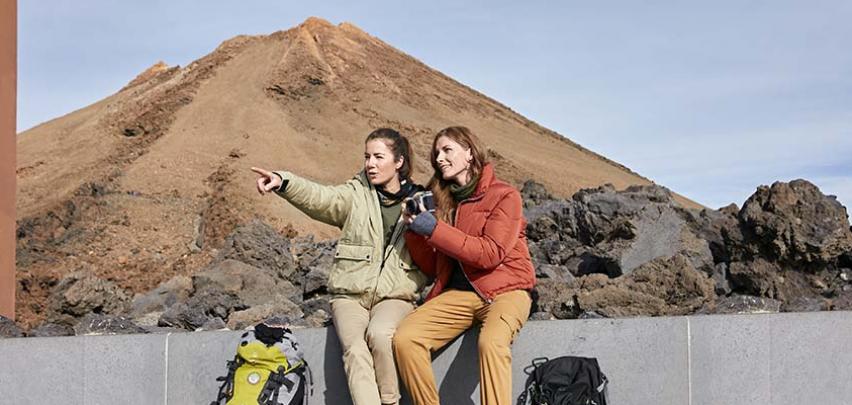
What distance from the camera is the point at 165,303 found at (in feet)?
33.0

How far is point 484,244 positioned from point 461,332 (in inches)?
17.6

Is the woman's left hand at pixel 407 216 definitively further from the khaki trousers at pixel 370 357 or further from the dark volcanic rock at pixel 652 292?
the dark volcanic rock at pixel 652 292

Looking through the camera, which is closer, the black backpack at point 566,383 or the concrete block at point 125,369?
A: the black backpack at point 566,383

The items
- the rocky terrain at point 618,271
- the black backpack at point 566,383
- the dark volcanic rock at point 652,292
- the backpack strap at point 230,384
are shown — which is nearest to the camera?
the black backpack at point 566,383

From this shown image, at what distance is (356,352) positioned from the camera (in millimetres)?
4746

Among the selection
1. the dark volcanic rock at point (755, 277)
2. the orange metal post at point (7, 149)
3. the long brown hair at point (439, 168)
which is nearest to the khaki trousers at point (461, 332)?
the long brown hair at point (439, 168)

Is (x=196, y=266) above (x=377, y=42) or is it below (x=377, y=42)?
below

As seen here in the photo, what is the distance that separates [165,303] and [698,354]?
20.1 feet

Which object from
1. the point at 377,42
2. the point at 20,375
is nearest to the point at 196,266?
the point at 20,375

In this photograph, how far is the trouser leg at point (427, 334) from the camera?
185 inches

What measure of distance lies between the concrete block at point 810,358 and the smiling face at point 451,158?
1.54 metres

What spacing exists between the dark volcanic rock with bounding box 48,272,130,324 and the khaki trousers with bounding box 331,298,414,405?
549 centimetres

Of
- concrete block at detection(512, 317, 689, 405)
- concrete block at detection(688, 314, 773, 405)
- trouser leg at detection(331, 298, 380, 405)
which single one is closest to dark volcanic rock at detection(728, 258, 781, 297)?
concrete block at detection(688, 314, 773, 405)

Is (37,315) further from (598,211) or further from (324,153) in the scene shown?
(324,153)
